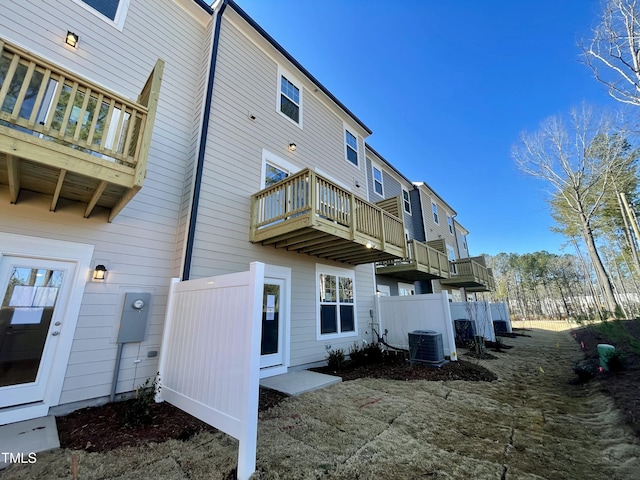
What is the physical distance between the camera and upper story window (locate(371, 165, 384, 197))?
12383 mm

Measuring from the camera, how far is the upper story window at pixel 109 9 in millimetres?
4719

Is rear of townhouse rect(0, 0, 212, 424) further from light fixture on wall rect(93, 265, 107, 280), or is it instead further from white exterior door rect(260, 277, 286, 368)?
white exterior door rect(260, 277, 286, 368)

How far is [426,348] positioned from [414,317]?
1.36m

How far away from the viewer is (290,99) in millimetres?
7871

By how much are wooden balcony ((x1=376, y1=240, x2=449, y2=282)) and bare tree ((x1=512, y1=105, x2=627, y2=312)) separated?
269 inches

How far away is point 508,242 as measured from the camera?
33.0 meters

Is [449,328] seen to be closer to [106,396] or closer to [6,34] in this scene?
[106,396]

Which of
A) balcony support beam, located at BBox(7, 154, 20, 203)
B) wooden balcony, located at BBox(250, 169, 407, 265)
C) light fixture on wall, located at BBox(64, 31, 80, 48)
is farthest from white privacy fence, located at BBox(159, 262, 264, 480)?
light fixture on wall, located at BBox(64, 31, 80, 48)

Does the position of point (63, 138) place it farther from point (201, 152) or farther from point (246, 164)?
point (246, 164)

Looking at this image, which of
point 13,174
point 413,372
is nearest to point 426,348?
point 413,372

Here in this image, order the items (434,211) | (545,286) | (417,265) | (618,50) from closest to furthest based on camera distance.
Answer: (618,50) < (417,265) < (434,211) < (545,286)

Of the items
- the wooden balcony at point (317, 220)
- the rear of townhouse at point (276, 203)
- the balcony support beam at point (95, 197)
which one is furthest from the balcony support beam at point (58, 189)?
the wooden balcony at point (317, 220)

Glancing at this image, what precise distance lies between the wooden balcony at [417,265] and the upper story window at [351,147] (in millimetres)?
3937

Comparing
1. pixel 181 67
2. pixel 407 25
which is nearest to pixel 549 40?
pixel 407 25
